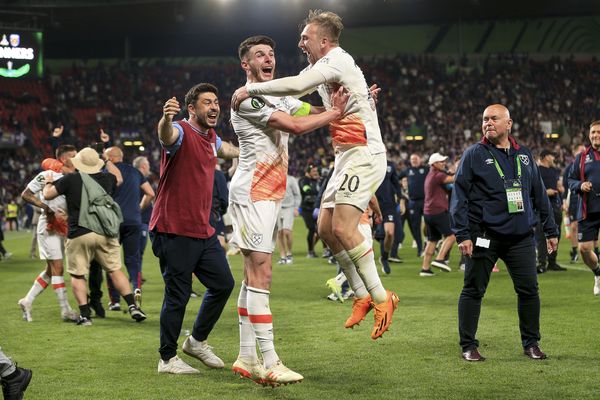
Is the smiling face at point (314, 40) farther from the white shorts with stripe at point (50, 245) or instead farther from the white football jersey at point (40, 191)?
the white shorts with stripe at point (50, 245)

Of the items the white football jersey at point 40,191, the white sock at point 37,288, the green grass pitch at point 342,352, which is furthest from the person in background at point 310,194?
the white sock at point 37,288

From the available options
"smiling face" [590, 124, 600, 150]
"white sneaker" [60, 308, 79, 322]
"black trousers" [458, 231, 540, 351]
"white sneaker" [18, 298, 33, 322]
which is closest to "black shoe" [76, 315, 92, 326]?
"white sneaker" [60, 308, 79, 322]

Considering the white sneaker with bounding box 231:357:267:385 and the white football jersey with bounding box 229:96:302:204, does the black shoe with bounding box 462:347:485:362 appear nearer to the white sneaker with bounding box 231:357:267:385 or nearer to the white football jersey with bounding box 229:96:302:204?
the white sneaker with bounding box 231:357:267:385

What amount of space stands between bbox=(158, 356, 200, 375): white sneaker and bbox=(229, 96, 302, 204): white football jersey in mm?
1593

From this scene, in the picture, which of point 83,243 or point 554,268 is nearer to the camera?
point 83,243

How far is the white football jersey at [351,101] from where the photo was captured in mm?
6363

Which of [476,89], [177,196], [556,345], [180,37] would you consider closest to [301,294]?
[556,345]

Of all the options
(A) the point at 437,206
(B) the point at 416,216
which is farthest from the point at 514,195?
(B) the point at 416,216

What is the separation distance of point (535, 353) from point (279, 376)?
2.63 metres

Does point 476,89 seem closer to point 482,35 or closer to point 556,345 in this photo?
point 482,35

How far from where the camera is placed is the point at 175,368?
734 centimetres

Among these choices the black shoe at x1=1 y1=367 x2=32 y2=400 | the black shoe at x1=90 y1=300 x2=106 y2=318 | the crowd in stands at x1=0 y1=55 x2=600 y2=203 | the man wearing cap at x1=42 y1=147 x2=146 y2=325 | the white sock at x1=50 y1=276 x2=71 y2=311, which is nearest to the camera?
the black shoe at x1=1 y1=367 x2=32 y2=400

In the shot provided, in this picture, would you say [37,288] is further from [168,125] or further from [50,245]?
[168,125]

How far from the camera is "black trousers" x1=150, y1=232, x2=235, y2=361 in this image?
7.30 meters
